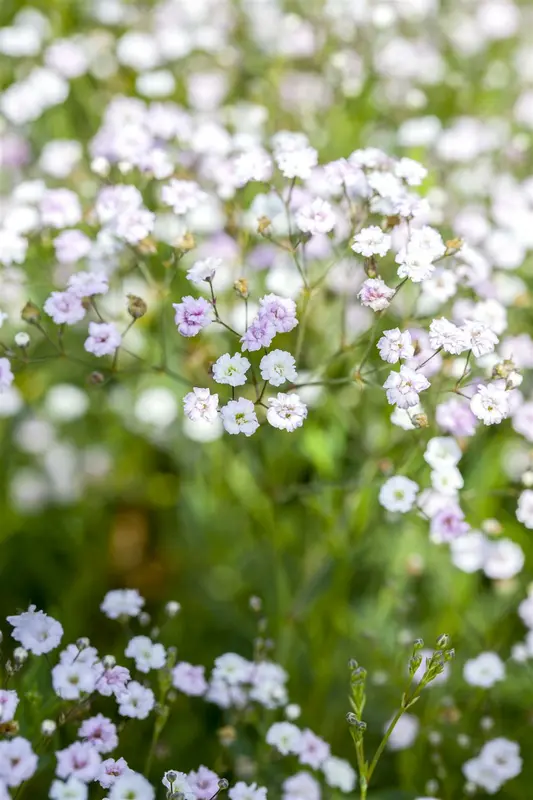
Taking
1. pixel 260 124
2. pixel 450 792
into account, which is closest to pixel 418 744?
pixel 450 792

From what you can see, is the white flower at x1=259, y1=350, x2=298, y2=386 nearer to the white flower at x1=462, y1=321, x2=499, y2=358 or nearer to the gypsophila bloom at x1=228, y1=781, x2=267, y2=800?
the white flower at x1=462, y1=321, x2=499, y2=358

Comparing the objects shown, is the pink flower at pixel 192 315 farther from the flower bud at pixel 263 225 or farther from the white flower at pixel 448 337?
the white flower at pixel 448 337

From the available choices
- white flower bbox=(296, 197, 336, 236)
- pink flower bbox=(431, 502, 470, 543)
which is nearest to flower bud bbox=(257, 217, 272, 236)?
white flower bbox=(296, 197, 336, 236)

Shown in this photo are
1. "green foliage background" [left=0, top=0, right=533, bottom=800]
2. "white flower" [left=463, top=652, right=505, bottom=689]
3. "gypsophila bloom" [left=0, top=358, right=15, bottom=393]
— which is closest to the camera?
"gypsophila bloom" [left=0, top=358, right=15, bottom=393]

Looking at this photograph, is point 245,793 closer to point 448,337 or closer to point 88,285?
point 448,337

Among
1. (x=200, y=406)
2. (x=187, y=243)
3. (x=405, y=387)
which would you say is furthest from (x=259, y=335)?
(x=187, y=243)

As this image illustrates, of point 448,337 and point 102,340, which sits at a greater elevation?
point 448,337
